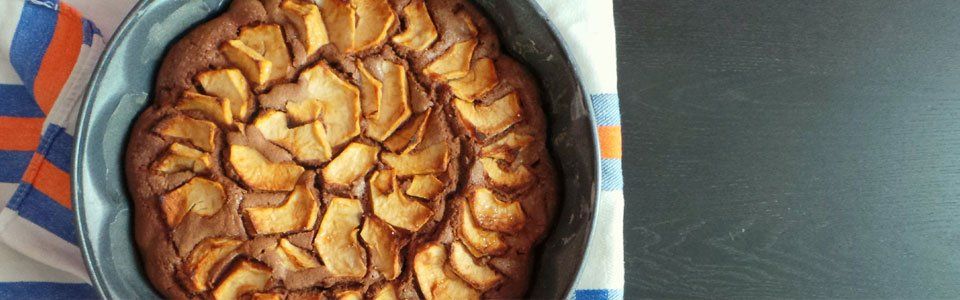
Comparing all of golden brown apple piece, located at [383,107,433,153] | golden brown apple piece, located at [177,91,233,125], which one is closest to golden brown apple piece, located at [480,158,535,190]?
golden brown apple piece, located at [383,107,433,153]

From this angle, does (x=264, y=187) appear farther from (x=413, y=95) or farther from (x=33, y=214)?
(x=33, y=214)

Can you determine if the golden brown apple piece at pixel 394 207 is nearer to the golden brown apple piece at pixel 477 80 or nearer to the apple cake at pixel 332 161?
the apple cake at pixel 332 161

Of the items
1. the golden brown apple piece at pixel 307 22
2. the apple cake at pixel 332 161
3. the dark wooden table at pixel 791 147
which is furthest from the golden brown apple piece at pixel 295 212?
the dark wooden table at pixel 791 147

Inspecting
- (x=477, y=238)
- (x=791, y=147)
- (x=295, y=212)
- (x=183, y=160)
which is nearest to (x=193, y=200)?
(x=183, y=160)

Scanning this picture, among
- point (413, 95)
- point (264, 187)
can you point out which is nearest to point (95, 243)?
point (264, 187)

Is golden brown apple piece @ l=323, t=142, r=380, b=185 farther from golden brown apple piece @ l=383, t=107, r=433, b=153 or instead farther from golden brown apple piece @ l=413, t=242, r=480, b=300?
golden brown apple piece @ l=413, t=242, r=480, b=300
